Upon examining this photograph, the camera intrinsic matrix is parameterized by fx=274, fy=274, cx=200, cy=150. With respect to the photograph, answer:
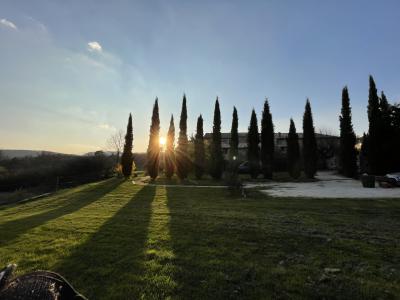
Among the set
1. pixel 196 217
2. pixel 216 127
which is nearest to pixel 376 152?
pixel 216 127

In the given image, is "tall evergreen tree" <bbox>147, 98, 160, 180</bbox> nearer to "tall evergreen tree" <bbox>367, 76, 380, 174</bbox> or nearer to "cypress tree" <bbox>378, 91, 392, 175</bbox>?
"tall evergreen tree" <bbox>367, 76, 380, 174</bbox>

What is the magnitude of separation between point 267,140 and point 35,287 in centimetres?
3496

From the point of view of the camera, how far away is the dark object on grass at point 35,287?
1554 millimetres

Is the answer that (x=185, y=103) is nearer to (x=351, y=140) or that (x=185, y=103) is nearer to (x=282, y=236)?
(x=351, y=140)

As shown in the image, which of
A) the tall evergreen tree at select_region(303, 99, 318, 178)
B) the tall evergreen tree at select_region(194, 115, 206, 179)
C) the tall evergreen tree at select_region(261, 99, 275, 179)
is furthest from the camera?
the tall evergreen tree at select_region(261, 99, 275, 179)

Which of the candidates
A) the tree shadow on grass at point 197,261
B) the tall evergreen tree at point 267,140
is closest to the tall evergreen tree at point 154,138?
the tall evergreen tree at point 267,140

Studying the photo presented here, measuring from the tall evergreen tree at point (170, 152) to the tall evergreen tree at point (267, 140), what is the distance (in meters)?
11.3

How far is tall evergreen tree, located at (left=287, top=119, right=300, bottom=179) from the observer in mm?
32156

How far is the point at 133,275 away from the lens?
4.63m

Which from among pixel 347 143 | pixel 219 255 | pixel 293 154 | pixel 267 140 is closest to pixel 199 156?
pixel 267 140

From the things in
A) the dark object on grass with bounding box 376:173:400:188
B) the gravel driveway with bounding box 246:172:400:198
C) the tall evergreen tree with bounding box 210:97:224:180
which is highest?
the tall evergreen tree with bounding box 210:97:224:180

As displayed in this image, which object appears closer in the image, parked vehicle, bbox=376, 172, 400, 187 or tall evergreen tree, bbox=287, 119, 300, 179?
parked vehicle, bbox=376, 172, 400, 187

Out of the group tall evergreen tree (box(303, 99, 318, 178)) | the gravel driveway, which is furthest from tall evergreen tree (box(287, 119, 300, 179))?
the gravel driveway

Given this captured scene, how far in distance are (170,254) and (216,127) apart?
30945 mm
